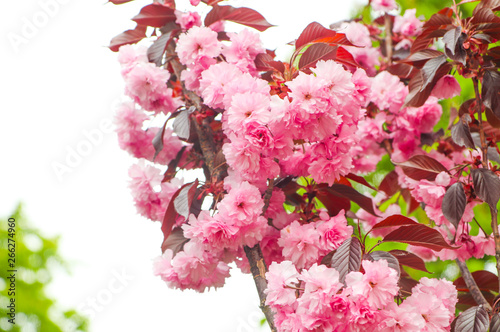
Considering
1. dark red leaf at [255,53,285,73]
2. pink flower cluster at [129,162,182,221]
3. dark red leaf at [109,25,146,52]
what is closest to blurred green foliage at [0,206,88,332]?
dark red leaf at [109,25,146,52]

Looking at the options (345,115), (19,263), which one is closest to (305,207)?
(345,115)

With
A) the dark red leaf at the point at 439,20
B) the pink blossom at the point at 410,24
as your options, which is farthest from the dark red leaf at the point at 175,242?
the pink blossom at the point at 410,24

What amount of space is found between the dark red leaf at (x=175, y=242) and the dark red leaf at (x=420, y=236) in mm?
488

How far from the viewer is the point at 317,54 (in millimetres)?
1028

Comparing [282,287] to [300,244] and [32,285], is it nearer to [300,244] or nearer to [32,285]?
[300,244]

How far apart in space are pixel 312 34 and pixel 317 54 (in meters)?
0.06

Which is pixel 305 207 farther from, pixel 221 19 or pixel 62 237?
pixel 62 237

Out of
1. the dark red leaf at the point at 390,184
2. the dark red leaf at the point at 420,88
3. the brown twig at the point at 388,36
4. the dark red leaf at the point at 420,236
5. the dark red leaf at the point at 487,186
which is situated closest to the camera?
the dark red leaf at the point at 420,236

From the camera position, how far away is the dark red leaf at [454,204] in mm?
1056

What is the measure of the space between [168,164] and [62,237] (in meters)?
4.55

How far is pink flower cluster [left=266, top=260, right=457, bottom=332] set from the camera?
76 centimetres

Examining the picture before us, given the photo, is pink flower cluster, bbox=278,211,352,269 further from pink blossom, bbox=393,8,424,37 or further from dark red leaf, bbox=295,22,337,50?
pink blossom, bbox=393,8,424,37

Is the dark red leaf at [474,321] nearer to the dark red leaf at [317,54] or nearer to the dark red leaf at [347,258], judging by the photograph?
the dark red leaf at [347,258]

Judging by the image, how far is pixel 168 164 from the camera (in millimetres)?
1320
